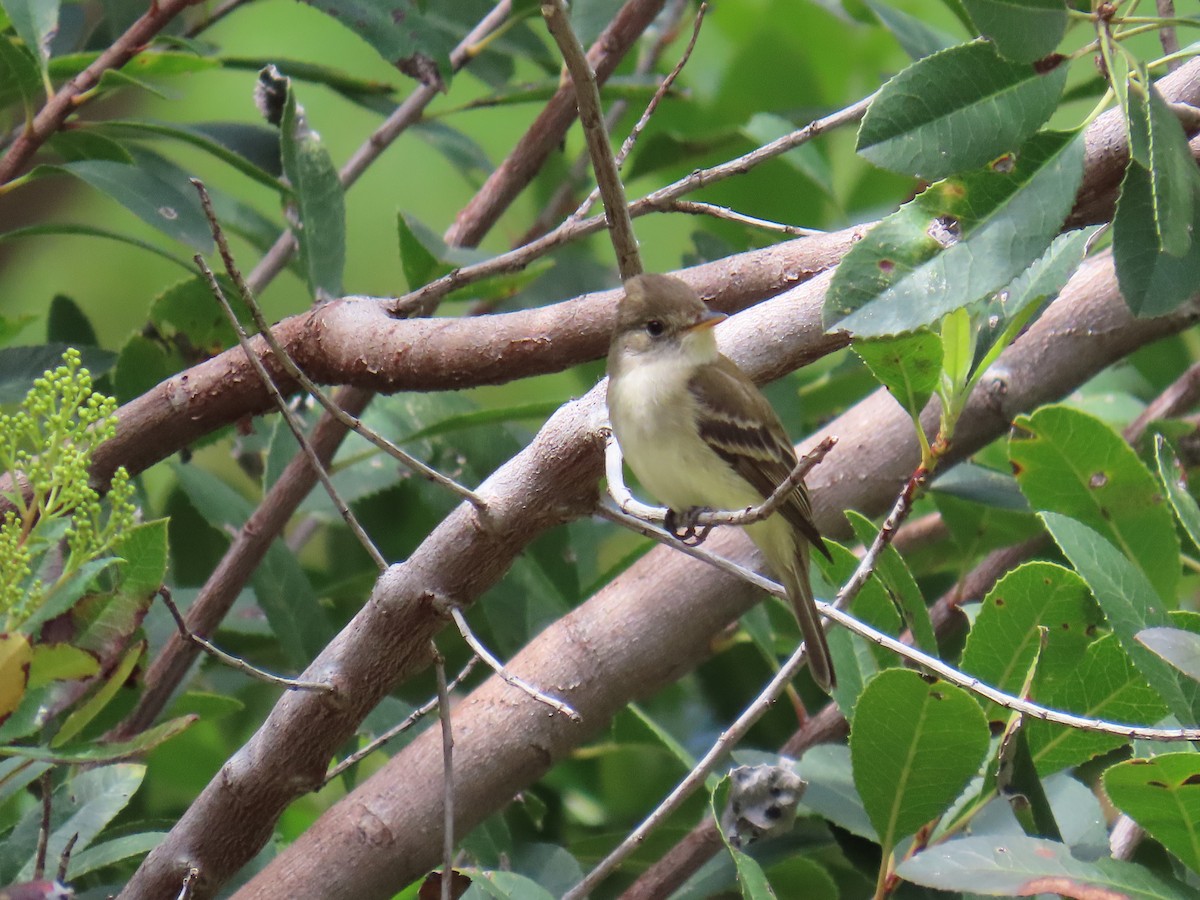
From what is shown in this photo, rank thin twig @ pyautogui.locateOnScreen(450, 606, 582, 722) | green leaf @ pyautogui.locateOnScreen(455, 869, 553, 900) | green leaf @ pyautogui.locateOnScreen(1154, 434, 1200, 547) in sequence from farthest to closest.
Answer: green leaf @ pyautogui.locateOnScreen(1154, 434, 1200, 547) < green leaf @ pyautogui.locateOnScreen(455, 869, 553, 900) < thin twig @ pyautogui.locateOnScreen(450, 606, 582, 722)

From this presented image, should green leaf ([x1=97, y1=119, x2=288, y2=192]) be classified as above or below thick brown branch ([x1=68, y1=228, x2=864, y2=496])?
above

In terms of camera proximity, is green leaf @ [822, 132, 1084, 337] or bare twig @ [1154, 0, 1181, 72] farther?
bare twig @ [1154, 0, 1181, 72]

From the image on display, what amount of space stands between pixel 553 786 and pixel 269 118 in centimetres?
151

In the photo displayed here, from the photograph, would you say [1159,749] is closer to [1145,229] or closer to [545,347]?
[1145,229]

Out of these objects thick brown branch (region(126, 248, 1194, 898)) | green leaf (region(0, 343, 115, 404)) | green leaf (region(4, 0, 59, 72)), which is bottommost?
thick brown branch (region(126, 248, 1194, 898))

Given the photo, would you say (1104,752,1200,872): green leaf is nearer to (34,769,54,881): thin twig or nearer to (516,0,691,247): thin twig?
(34,769,54,881): thin twig

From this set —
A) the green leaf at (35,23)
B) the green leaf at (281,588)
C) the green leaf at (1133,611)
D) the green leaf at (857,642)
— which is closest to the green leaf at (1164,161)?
the green leaf at (1133,611)

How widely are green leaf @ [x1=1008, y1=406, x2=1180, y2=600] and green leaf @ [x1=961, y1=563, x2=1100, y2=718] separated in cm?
23

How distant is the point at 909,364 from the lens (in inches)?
64.4

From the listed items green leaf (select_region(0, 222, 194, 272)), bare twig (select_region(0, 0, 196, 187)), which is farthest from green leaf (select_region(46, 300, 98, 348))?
bare twig (select_region(0, 0, 196, 187))

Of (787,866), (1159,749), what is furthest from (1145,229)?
(787,866)

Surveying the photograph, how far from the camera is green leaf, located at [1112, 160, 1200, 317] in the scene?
4.53 ft

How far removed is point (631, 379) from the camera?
7.83 ft

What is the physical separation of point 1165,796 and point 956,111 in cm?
82
